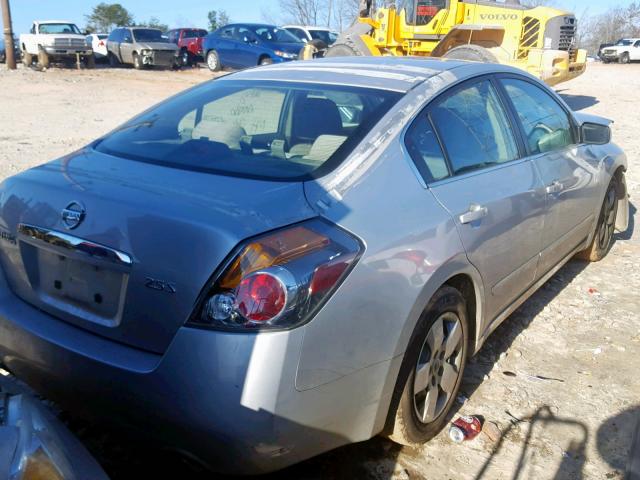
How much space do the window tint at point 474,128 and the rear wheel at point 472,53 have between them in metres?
10.2

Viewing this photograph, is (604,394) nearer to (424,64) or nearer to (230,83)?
(424,64)

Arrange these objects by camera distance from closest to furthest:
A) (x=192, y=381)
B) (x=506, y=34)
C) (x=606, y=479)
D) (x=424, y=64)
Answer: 1. (x=192, y=381)
2. (x=606, y=479)
3. (x=424, y=64)
4. (x=506, y=34)

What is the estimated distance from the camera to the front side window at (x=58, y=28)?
83.4 feet

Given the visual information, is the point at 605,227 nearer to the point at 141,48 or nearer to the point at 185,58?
the point at 141,48

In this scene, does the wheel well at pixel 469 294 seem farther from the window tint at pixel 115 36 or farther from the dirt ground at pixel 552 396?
the window tint at pixel 115 36

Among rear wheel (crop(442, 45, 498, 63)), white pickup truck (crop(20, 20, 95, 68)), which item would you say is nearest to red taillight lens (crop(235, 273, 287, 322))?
rear wheel (crop(442, 45, 498, 63))

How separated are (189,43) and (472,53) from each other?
62.6 feet

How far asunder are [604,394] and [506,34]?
12.4 meters

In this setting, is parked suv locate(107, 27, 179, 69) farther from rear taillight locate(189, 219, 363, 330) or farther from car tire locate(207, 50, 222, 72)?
rear taillight locate(189, 219, 363, 330)

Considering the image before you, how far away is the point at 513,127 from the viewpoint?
3701mm

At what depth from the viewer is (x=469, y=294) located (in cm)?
313

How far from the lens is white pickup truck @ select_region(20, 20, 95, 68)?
82.2ft

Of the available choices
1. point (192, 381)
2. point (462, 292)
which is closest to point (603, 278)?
point (462, 292)

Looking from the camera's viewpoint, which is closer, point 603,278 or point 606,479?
point 606,479
